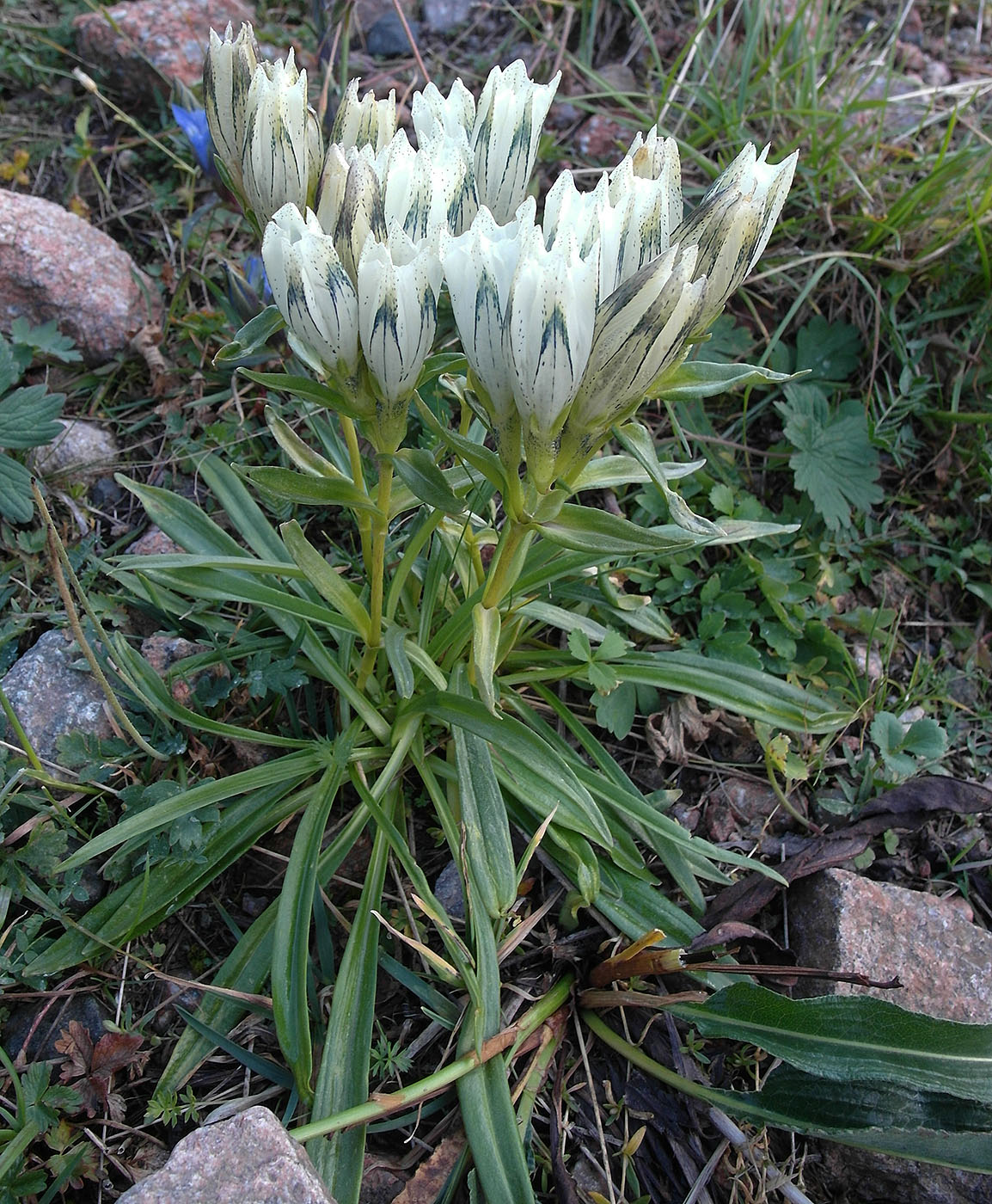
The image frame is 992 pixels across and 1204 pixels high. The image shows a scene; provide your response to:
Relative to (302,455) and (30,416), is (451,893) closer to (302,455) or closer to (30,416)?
(302,455)

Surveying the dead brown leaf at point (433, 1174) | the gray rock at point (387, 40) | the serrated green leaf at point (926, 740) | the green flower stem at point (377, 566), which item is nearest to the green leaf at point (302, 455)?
the green flower stem at point (377, 566)

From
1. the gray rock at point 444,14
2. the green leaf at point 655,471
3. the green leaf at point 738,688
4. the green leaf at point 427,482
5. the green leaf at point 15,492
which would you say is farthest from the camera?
the gray rock at point 444,14

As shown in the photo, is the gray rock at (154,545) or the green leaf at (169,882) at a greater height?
the gray rock at (154,545)

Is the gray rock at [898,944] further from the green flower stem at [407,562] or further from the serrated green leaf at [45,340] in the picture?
the serrated green leaf at [45,340]

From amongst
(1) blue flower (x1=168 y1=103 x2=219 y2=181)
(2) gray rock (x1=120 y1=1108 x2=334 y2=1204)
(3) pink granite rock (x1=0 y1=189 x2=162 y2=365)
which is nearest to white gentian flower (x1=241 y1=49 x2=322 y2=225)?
(1) blue flower (x1=168 y1=103 x2=219 y2=181)

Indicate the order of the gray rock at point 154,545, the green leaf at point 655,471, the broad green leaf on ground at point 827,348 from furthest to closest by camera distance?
the broad green leaf on ground at point 827,348, the gray rock at point 154,545, the green leaf at point 655,471

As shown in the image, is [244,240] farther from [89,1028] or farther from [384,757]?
[89,1028]

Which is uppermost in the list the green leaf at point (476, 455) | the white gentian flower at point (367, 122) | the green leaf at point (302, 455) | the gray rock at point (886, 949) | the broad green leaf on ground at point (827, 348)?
the white gentian flower at point (367, 122)

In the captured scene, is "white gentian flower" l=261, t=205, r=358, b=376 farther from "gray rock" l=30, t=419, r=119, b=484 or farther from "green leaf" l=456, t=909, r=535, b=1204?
"gray rock" l=30, t=419, r=119, b=484
